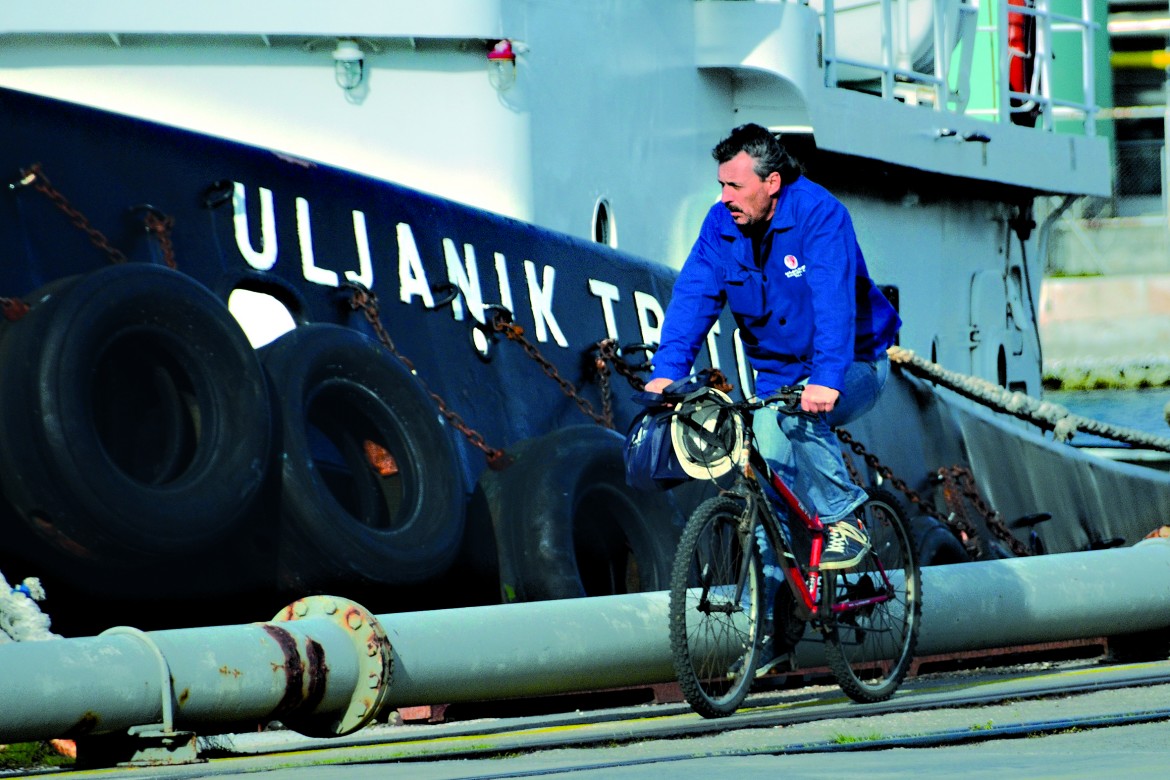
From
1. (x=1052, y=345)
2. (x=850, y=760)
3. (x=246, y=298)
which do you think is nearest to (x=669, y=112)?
(x=246, y=298)

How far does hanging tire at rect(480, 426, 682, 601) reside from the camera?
21.7ft

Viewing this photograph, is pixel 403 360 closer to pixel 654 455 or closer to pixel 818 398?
pixel 654 455

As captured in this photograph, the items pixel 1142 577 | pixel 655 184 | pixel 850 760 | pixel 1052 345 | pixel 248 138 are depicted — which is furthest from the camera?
pixel 1052 345

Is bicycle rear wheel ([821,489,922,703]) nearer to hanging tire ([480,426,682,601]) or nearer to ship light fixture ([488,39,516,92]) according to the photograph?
hanging tire ([480,426,682,601])

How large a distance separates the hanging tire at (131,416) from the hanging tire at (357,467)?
0.54ft

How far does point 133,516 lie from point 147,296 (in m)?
0.61

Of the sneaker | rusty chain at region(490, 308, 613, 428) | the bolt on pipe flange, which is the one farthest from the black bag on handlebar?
rusty chain at region(490, 308, 613, 428)

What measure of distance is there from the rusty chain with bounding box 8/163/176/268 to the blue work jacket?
1528 millimetres

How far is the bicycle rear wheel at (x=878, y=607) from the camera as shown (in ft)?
18.2

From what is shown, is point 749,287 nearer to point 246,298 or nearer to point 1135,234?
point 246,298

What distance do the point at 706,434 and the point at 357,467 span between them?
1.51 m

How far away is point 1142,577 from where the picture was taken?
6.83 metres

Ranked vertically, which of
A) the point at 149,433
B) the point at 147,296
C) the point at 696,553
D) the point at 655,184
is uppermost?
the point at 655,184

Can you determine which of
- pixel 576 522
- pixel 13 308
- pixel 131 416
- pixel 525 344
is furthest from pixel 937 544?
pixel 13 308
